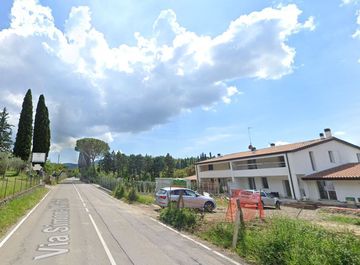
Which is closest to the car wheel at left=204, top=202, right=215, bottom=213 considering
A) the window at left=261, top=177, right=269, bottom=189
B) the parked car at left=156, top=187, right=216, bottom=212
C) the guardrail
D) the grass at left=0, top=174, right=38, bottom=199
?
the parked car at left=156, top=187, right=216, bottom=212

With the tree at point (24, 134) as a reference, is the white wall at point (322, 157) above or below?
below

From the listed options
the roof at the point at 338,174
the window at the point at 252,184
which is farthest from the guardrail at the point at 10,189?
the window at the point at 252,184

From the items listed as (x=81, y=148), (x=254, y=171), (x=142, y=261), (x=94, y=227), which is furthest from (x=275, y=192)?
(x=81, y=148)

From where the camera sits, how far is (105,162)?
3971 inches

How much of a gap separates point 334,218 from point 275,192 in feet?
53.4

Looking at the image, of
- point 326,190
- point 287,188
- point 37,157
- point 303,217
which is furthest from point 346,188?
point 37,157

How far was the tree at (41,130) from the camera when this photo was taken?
50469mm

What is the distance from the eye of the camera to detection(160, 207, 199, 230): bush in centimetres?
1226

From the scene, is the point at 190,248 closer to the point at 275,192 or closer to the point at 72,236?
the point at 72,236

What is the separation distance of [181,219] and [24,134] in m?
42.3

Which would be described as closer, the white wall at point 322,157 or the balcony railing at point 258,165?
the white wall at point 322,157

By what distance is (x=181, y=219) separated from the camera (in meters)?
12.7

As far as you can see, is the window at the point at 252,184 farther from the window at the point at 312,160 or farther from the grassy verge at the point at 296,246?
the grassy verge at the point at 296,246

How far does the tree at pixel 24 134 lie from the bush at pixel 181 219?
4028 cm
